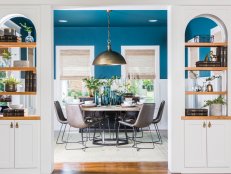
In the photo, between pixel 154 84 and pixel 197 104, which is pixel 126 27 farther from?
pixel 197 104

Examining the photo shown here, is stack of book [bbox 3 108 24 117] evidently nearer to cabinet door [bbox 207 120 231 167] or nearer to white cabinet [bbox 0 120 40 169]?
white cabinet [bbox 0 120 40 169]

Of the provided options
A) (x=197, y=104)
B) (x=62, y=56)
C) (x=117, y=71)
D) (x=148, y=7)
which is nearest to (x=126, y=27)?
(x=117, y=71)

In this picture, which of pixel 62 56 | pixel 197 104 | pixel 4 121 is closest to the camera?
pixel 4 121

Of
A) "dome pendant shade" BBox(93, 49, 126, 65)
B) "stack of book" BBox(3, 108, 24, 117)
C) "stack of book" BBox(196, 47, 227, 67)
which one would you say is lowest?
"stack of book" BBox(3, 108, 24, 117)

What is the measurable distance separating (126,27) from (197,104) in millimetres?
3135

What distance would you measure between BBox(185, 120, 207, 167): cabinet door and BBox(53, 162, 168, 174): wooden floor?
420 mm

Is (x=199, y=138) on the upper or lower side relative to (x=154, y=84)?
lower

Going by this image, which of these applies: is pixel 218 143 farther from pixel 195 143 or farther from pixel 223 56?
pixel 223 56

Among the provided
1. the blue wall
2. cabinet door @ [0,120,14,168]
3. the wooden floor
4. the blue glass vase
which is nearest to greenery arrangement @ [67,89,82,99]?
the blue wall

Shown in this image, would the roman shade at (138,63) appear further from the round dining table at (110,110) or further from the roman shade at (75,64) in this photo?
the round dining table at (110,110)

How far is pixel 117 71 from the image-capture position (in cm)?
939

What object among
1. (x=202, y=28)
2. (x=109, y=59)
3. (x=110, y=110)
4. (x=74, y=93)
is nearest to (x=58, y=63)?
(x=74, y=93)

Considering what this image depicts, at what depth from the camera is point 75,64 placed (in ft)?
30.7

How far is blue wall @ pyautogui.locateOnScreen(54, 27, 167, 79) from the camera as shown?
9359 millimetres
